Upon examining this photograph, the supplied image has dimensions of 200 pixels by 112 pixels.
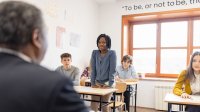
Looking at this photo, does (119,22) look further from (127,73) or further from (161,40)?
(127,73)

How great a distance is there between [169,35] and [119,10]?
1358 mm

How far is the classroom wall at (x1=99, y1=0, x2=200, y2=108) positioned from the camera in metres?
4.91

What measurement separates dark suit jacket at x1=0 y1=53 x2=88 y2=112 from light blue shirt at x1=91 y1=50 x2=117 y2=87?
2565mm

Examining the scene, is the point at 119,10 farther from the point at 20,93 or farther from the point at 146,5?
the point at 20,93

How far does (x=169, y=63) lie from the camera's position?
16.9 feet

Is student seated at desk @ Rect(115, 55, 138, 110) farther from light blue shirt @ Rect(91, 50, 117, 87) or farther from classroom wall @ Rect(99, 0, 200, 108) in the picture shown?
light blue shirt @ Rect(91, 50, 117, 87)

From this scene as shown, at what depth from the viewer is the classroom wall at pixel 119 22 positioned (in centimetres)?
491

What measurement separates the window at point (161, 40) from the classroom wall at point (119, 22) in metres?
0.12

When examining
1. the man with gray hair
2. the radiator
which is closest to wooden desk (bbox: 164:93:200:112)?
the man with gray hair

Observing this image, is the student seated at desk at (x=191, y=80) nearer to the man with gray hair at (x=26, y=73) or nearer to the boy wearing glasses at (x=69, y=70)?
the boy wearing glasses at (x=69, y=70)

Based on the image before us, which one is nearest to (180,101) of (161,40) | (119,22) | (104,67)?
(104,67)

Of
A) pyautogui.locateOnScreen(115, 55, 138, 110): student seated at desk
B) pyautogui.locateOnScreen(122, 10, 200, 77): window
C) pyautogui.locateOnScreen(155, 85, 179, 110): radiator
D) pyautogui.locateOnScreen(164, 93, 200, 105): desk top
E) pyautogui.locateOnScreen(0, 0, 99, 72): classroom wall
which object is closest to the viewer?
pyautogui.locateOnScreen(164, 93, 200, 105): desk top

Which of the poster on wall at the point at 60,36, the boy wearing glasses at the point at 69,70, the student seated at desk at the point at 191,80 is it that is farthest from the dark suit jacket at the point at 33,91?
the poster on wall at the point at 60,36

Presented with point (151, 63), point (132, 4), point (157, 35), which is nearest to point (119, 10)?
point (132, 4)
